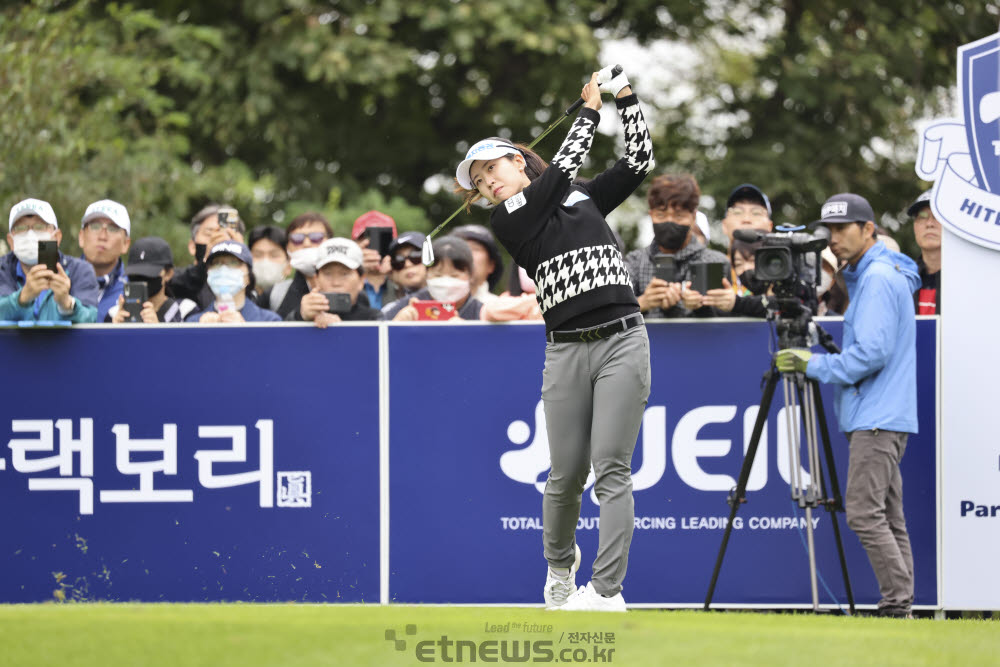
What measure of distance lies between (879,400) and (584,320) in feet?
6.42

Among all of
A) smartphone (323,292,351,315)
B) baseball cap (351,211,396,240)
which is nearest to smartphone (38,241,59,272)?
smartphone (323,292,351,315)

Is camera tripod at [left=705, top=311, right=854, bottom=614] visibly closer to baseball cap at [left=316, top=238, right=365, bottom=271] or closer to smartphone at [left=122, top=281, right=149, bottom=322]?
baseball cap at [left=316, top=238, right=365, bottom=271]

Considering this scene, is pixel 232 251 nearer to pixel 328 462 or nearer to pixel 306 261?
pixel 306 261

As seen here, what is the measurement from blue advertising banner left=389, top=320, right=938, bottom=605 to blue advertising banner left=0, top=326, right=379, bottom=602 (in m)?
0.26

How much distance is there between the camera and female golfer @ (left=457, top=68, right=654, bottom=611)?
5.82 metres

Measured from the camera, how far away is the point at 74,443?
764 cm

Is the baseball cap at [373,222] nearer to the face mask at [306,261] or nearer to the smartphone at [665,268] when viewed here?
the face mask at [306,261]

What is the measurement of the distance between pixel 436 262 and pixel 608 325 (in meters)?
2.44

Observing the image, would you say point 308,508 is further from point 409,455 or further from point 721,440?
point 721,440

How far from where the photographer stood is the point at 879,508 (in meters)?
7.06

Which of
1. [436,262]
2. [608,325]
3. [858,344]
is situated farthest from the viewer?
[436,262]

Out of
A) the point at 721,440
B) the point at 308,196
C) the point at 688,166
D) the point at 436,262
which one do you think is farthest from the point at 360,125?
the point at 721,440

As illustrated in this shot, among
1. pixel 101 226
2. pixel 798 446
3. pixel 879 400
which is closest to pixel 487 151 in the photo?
pixel 798 446

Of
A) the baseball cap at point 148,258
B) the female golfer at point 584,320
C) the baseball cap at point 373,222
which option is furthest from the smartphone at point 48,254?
the female golfer at point 584,320
